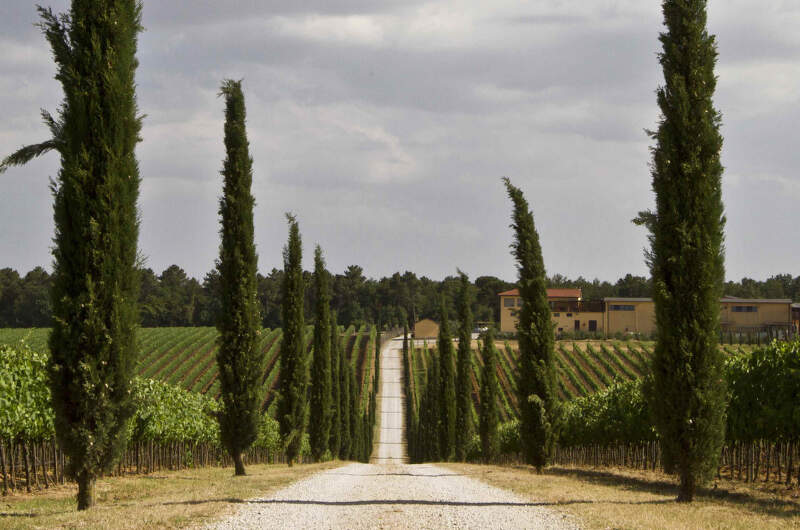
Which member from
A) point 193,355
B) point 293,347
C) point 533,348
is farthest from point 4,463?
point 193,355

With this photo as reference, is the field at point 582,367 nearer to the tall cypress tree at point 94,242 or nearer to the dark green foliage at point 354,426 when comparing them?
the dark green foliage at point 354,426

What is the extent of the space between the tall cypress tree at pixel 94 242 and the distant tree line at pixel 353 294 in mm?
100474

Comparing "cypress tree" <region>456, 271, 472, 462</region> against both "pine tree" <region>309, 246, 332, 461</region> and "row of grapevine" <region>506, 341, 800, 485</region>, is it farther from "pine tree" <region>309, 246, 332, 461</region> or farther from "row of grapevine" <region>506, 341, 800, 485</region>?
"row of grapevine" <region>506, 341, 800, 485</region>

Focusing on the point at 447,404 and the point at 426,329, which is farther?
the point at 426,329

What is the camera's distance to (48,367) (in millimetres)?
10172

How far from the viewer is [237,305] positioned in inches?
757

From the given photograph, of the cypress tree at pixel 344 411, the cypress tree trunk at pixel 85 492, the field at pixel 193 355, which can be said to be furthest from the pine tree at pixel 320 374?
the field at pixel 193 355

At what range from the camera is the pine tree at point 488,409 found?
3272 cm

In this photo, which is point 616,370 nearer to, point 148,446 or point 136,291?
point 148,446

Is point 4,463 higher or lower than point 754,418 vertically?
lower

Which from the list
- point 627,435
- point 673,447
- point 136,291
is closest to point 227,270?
point 136,291

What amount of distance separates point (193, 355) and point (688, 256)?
67827 millimetres

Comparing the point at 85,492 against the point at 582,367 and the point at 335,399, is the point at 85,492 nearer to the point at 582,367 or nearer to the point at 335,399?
the point at 335,399

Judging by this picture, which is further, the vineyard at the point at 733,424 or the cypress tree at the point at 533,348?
the cypress tree at the point at 533,348
